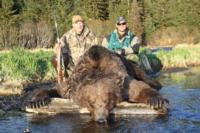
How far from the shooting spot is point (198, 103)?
937cm

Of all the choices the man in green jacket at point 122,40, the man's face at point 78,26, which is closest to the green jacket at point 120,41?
the man in green jacket at point 122,40

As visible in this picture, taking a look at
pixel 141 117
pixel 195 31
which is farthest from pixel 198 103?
pixel 195 31

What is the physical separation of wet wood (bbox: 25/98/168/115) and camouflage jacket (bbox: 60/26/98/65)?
194cm

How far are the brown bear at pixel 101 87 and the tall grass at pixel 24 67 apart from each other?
4217 mm

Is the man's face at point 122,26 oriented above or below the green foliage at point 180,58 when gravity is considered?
above

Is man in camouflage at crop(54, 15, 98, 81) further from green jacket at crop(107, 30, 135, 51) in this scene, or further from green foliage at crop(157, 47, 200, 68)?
green foliage at crop(157, 47, 200, 68)

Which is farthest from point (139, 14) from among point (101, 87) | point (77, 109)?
point (101, 87)

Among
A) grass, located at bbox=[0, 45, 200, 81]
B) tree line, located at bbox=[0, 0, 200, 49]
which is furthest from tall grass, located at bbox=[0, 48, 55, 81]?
tree line, located at bbox=[0, 0, 200, 49]

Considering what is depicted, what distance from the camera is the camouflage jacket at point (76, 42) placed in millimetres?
10391

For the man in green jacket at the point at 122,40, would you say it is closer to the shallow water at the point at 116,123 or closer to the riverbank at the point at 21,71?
the shallow water at the point at 116,123

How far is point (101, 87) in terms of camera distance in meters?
7.46

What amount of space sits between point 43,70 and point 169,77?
334 cm

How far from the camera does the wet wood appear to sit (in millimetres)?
8164

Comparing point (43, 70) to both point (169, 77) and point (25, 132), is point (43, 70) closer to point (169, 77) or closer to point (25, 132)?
point (169, 77)
